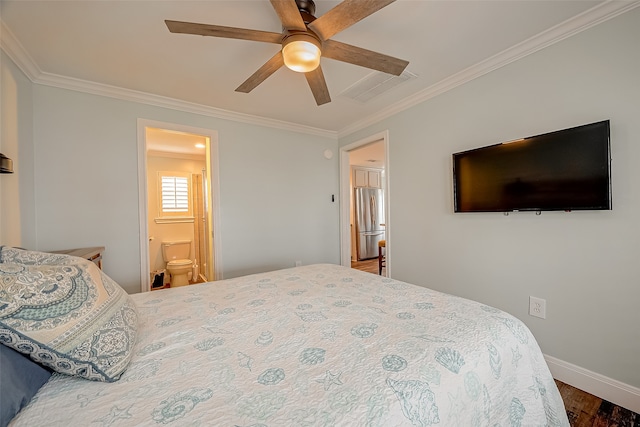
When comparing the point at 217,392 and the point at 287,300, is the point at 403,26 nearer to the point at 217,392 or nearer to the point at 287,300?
the point at 287,300

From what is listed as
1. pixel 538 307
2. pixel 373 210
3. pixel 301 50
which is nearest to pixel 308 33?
pixel 301 50

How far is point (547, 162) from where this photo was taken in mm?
1781

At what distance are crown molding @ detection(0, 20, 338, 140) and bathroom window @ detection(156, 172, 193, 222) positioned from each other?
7.59 ft

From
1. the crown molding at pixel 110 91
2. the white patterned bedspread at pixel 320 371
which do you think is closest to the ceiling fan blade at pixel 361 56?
the white patterned bedspread at pixel 320 371

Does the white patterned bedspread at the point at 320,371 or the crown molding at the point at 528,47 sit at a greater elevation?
the crown molding at the point at 528,47

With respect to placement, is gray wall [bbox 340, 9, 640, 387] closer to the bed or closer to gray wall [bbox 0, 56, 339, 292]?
the bed

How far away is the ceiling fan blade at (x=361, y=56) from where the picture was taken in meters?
1.51

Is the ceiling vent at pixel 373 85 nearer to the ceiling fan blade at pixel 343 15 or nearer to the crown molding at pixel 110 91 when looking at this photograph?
the ceiling fan blade at pixel 343 15

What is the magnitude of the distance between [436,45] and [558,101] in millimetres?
953

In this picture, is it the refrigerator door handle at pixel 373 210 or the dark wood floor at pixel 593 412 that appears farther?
the refrigerator door handle at pixel 373 210

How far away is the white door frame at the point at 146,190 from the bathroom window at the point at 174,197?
86.1 inches

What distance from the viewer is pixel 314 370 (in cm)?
80

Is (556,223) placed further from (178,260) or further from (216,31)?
(178,260)

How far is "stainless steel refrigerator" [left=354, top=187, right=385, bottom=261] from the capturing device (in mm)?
6332
